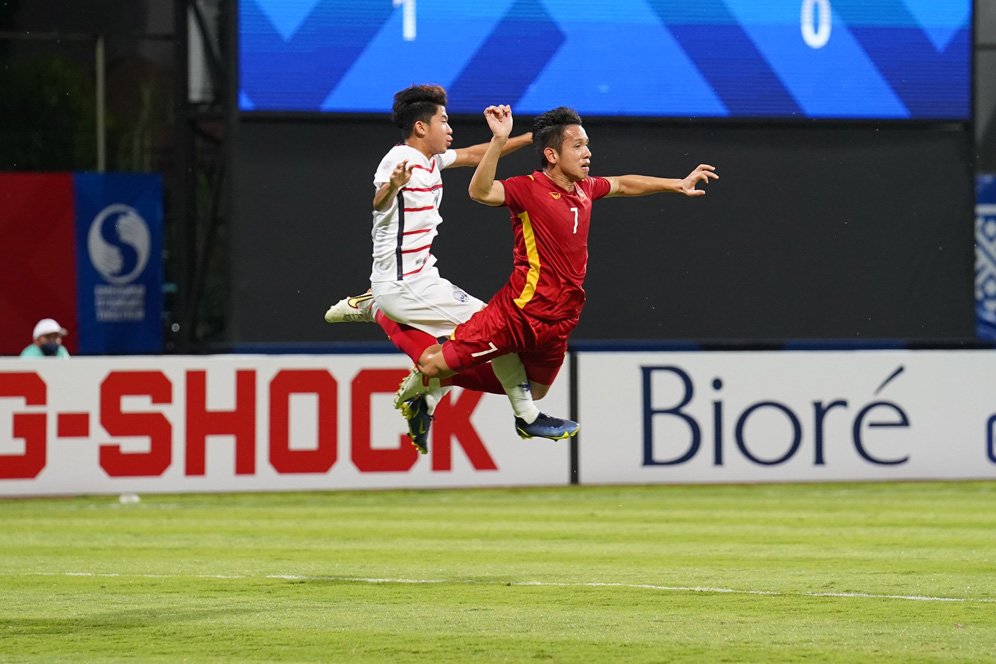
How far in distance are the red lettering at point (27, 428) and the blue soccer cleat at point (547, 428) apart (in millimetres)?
8127

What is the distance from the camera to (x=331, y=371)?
1700 cm

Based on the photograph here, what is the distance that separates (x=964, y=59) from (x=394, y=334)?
38.4 feet

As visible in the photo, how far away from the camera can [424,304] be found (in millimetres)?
9617

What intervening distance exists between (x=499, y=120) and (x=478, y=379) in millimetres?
1617

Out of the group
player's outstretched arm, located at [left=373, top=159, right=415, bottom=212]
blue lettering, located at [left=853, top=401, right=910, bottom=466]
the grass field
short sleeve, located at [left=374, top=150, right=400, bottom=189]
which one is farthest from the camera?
blue lettering, located at [left=853, top=401, right=910, bottom=466]

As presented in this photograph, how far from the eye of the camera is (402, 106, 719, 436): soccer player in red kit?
930 cm

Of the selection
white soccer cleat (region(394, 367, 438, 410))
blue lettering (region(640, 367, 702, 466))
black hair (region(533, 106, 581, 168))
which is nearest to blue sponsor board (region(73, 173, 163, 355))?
blue lettering (region(640, 367, 702, 466))

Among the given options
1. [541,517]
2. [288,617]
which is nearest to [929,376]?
[541,517]

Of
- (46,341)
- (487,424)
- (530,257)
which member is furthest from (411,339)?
(46,341)

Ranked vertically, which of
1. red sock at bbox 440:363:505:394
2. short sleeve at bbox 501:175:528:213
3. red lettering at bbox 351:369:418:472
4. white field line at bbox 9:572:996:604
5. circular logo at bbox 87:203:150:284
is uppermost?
circular logo at bbox 87:203:150:284

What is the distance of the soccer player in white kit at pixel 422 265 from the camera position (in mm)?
9438

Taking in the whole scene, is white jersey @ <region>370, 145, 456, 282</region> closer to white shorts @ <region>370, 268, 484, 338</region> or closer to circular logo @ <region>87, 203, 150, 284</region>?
white shorts @ <region>370, 268, 484, 338</region>

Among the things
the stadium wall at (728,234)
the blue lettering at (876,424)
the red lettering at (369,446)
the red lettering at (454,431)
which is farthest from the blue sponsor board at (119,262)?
the blue lettering at (876,424)

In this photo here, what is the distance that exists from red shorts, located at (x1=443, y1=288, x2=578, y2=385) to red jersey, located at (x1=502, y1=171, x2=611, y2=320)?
54 millimetres
